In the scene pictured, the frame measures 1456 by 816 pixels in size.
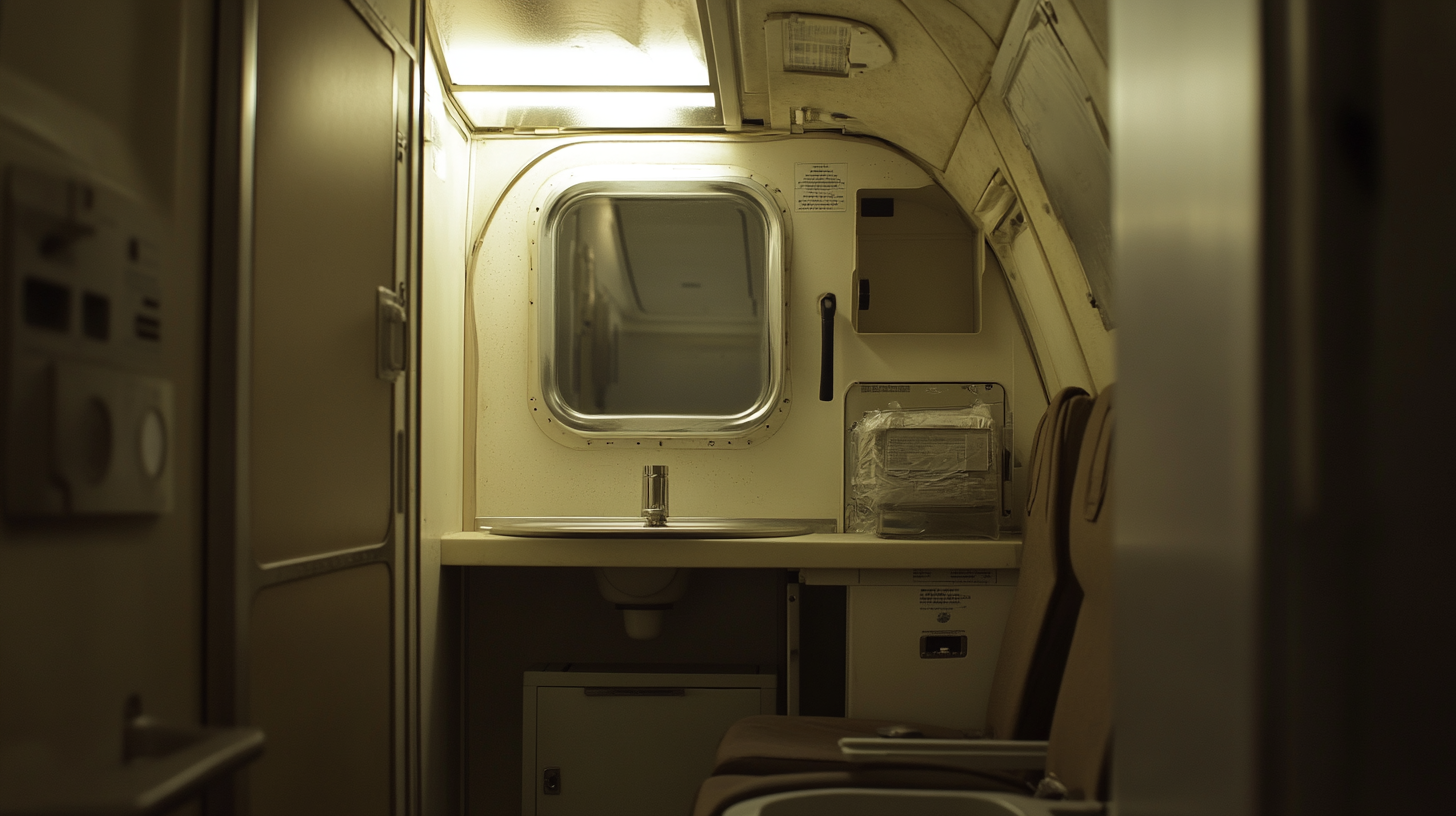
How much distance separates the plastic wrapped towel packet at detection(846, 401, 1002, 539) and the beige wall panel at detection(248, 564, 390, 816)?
4.14 ft

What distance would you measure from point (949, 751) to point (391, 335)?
127 centimetres

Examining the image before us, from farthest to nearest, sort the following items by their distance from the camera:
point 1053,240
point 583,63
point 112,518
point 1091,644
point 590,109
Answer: point 590,109
point 583,63
point 1053,240
point 1091,644
point 112,518

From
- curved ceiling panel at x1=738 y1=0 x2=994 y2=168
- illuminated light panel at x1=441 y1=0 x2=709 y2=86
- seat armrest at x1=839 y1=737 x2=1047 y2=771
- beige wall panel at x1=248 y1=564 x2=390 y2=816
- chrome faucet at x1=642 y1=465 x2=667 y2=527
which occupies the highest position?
illuminated light panel at x1=441 y1=0 x2=709 y2=86

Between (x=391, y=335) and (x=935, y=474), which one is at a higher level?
(x=391, y=335)

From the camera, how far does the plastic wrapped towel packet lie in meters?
2.32

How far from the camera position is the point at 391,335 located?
66.4 inches

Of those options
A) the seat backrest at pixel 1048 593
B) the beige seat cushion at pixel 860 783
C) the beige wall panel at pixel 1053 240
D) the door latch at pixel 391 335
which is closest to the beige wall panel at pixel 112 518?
the door latch at pixel 391 335

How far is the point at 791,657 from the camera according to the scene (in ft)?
7.89

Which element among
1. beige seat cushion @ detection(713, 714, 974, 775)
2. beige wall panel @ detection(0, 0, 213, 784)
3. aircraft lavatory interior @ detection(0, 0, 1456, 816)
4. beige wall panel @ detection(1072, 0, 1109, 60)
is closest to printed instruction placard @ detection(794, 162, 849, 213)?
aircraft lavatory interior @ detection(0, 0, 1456, 816)

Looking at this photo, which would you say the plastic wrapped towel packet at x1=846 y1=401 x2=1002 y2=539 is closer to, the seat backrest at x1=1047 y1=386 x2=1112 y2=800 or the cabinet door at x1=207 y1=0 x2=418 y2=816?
the seat backrest at x1=1047 y1=386 x2=1112 y2=800

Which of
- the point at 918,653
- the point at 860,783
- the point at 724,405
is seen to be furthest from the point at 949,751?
the point at 724,405

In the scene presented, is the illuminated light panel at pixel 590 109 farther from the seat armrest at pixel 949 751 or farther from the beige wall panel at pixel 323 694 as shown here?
the seat armrest at pixel 949 751

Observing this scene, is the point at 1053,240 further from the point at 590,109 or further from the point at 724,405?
the point at 590,109

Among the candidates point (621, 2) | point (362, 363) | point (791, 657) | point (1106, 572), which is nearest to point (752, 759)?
point (791, 657)
